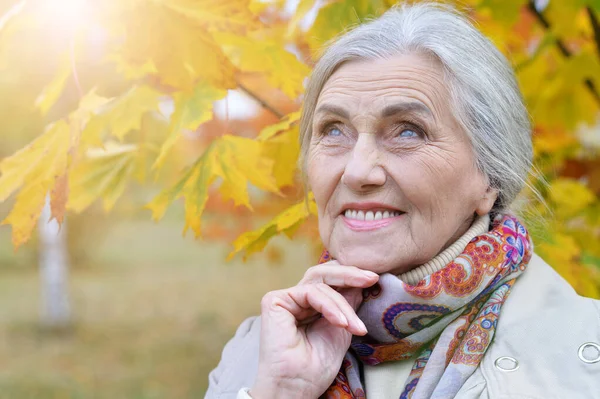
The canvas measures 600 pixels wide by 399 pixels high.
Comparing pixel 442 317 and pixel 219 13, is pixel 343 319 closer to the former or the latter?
pixel 442 317

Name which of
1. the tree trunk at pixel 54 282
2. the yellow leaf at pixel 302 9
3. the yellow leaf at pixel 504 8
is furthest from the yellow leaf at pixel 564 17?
the tree trunk at pixel 54 282

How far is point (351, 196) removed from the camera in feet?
5.52

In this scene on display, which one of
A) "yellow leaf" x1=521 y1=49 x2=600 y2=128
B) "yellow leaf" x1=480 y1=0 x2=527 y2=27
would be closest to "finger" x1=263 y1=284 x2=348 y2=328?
"yellow leaf" x1=480 y1=0 x2=527 y2=27

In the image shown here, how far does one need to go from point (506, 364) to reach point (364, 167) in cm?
58

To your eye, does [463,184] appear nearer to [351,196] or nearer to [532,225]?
[351,196]

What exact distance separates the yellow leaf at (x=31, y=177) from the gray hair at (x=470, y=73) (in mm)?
790

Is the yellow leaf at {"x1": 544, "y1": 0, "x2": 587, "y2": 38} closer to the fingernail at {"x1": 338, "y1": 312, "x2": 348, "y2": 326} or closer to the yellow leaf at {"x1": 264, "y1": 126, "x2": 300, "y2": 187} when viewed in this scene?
the yellow leaf at {"x1": 264, "y1": 126, "x2": 300, "y2": 187}

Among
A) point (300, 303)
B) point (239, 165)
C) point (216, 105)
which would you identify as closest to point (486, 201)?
point (300, 303)

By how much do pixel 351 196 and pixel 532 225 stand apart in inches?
33.5

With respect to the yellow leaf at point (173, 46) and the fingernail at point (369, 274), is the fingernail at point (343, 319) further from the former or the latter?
the yellow leaf at point (173, 46)

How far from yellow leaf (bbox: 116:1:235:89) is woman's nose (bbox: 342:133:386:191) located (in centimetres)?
49

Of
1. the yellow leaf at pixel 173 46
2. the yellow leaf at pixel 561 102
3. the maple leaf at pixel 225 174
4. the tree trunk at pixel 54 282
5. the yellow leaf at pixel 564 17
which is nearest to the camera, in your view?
the yellow leaf at pixel 173 46

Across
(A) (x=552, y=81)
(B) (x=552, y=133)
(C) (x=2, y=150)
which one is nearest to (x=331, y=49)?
(A) (x=552, y=81)

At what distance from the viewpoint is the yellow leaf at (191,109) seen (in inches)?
73.9
